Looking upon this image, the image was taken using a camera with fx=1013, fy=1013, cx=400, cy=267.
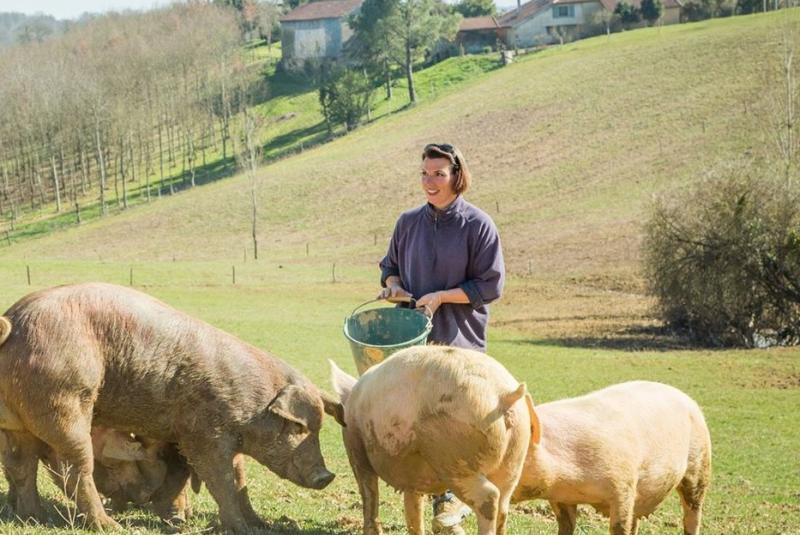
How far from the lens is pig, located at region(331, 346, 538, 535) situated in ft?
19.2

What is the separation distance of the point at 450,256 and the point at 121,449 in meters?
2.89

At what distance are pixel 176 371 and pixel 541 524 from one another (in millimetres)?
3615

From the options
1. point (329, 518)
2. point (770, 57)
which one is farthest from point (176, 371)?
point (770, 57)

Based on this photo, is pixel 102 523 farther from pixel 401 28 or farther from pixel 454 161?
pixel 401 28

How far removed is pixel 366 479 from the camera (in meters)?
6.70

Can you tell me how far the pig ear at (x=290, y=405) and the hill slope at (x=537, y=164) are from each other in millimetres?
44751

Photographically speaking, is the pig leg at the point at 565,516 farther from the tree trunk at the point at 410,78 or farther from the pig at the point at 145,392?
the tree trunk at the point at 410,78

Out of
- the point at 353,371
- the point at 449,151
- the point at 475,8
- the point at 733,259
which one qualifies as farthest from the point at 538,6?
the point at 449,151

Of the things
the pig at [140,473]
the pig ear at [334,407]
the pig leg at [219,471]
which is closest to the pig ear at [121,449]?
the pig at [140,473]

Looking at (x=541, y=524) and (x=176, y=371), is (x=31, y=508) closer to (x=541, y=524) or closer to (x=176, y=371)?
(x=176, y=371)

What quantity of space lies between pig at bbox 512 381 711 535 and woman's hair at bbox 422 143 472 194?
1.84m

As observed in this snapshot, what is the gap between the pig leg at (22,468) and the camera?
23.2ft

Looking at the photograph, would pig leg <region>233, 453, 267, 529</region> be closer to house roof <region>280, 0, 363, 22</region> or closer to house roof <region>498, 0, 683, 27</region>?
house roof <region>498, 0, 683, 27</region>

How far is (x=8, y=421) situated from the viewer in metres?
6.94
